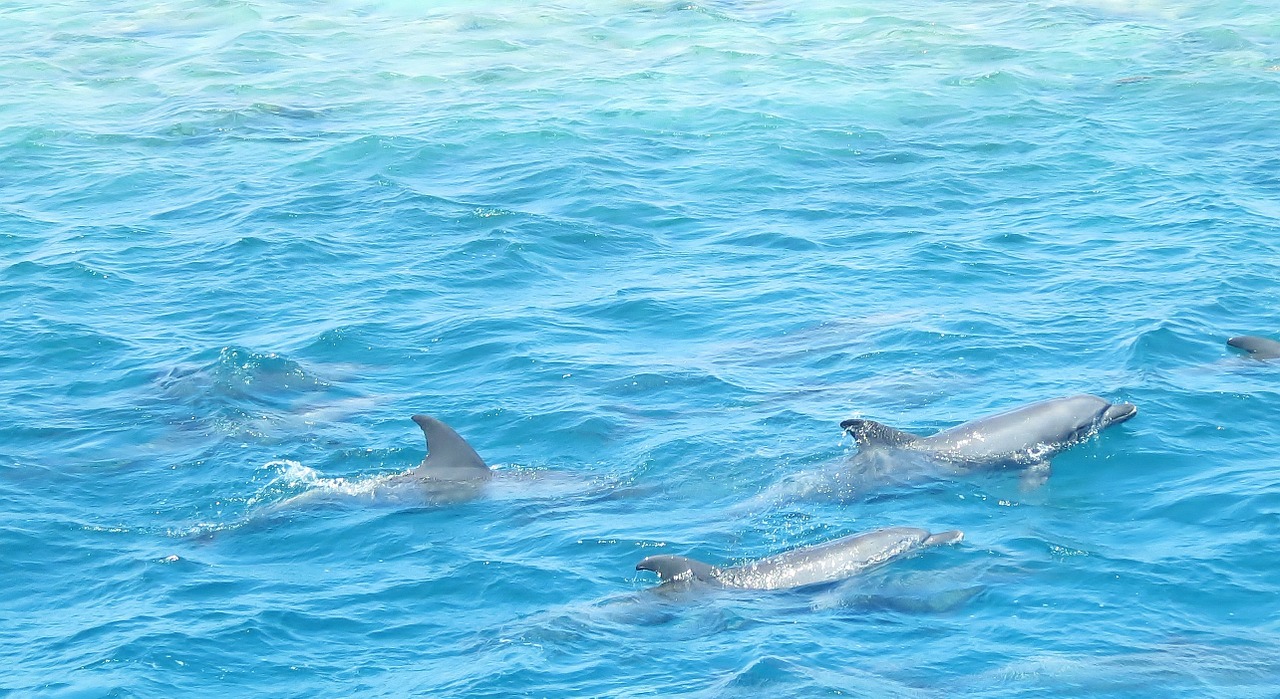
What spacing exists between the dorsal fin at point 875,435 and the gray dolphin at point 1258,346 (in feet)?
18.3

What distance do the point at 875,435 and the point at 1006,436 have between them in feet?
4.91

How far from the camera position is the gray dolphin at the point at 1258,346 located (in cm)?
1877

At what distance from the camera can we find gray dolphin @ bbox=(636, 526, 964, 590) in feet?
45.0

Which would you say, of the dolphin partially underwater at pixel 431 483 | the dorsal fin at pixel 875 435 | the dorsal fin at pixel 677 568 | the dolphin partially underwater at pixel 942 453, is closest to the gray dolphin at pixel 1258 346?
the dolphin partially underwater at pixel 942 453

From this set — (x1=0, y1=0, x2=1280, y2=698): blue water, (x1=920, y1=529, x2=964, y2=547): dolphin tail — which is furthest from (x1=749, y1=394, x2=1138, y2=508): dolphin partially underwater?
(x1=920, y1=529, x2=964, y2=547): dolphin tail

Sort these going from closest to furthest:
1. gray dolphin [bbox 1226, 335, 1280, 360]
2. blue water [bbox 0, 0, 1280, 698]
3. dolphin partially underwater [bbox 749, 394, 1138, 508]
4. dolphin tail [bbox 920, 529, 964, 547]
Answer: blue water [bbox 0, 0, 1280, 698]
dolphin tail [bbox 920, 529, 964, 547]
dolphin partially underwater [bbox 749, 394, 1138, 508]
gray dolphin [bbox 1226, 335, 1280, 360]

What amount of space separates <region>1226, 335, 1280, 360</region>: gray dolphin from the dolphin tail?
6.68 meters

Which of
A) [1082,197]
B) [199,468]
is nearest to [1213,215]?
[1082,197]

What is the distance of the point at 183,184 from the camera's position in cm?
2839

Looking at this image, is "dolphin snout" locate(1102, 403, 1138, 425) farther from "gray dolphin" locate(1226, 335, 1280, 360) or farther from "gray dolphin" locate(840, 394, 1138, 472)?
"gray dolphin" locate(1226, 335, 1280, 360)

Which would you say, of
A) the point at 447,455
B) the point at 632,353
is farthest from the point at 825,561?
the point at 632,353

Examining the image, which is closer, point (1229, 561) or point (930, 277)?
point (1229, 561)

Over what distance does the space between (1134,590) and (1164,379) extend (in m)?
5.64

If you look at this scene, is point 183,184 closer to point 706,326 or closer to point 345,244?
point 345,244
